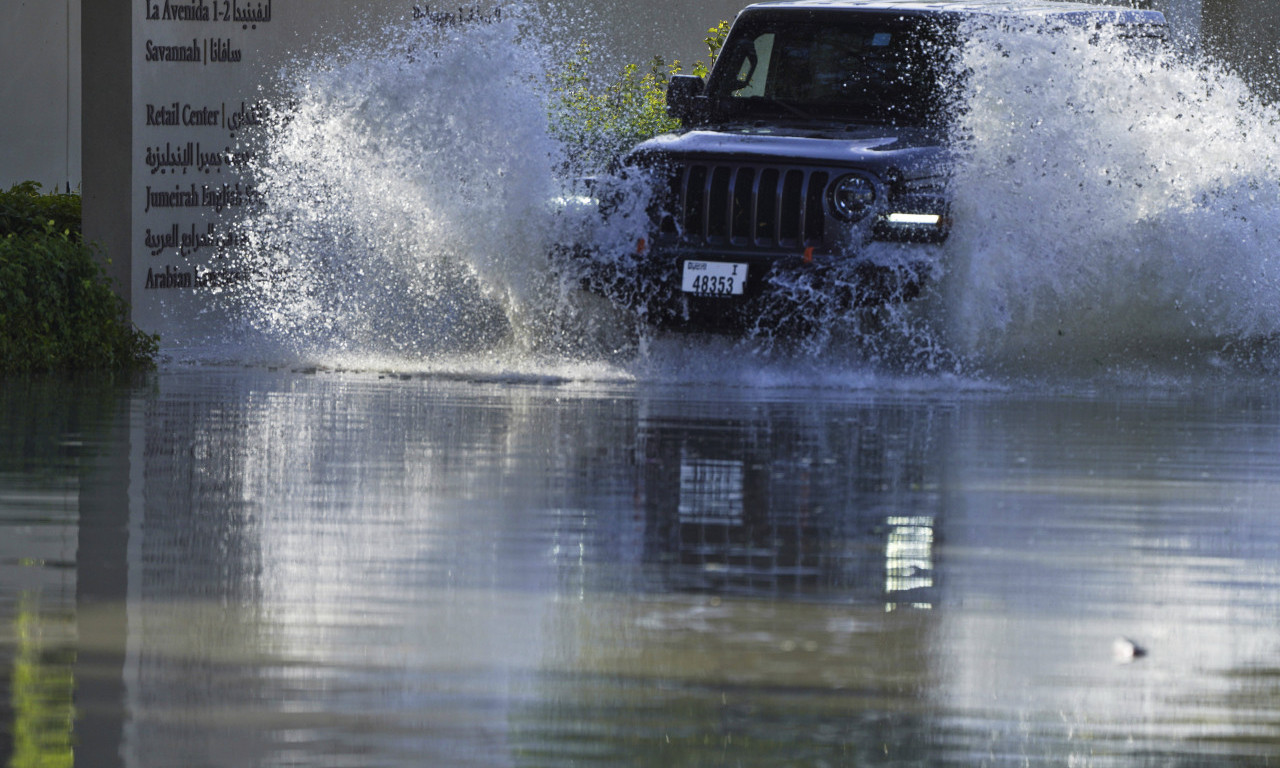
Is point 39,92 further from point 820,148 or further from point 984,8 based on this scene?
point 820,148

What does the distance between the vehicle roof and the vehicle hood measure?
1.10 m

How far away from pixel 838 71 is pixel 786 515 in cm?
703

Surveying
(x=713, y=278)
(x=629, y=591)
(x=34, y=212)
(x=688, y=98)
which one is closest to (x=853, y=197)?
(x=713, y=278)

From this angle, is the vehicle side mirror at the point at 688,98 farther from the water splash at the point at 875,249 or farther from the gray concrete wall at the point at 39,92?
the gray concrete wall at the point at 39,92

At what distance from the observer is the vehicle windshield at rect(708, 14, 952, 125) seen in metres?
12.9

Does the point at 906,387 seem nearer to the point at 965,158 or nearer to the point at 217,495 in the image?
the point at 965,158

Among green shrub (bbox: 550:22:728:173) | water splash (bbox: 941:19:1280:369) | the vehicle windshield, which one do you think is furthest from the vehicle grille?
green shrub (bbox: 550:22:728:173)

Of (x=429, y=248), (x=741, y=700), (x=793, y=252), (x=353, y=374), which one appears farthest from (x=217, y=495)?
(x=429, y=248)

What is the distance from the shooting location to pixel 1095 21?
13.4m

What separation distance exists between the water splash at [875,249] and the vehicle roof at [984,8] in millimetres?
218

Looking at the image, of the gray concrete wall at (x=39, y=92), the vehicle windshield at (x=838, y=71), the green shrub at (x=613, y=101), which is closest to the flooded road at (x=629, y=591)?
the vehicle windshield at (x=838, y=71)

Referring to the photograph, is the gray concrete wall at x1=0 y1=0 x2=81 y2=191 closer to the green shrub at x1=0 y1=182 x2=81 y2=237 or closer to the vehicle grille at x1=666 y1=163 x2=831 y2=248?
the green shrub at x1=0 y1=182 x2=81 y2=237

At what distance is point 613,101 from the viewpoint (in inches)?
909

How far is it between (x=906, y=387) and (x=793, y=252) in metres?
1.09
